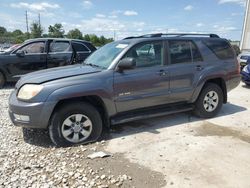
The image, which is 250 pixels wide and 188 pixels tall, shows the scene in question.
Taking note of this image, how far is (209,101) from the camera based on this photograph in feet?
19.2

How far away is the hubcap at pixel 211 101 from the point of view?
19.0 ft

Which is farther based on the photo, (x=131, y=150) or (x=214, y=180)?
(x=131, y=150)

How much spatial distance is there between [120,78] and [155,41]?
1.12 m

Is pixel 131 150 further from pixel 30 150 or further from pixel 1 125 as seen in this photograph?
pixel 1 125

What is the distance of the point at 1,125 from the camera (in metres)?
5.28

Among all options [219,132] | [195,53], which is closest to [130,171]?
[219,132]

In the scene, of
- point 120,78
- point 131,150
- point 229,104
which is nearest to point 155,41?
point 120,78

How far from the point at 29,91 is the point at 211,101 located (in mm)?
3773

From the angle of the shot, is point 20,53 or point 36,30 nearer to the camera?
point 20,53

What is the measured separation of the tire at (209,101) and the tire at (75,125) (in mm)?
2362

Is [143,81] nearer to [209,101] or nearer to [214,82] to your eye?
[209,101]

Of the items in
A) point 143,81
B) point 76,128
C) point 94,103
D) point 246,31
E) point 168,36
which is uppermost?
point 246,31

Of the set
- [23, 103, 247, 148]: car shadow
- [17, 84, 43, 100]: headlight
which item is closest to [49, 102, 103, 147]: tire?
[23, 103, 247, 148]: car shadow

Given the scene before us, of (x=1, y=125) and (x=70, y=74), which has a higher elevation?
(x=70, y=74)
